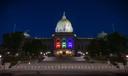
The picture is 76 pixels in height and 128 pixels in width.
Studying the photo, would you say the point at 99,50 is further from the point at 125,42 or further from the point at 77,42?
the point at 77,42

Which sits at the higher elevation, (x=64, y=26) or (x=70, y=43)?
(x=64, y=26)

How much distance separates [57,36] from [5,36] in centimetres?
7067

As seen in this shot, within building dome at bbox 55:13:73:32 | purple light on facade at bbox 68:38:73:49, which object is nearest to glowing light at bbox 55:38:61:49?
purple light on facade at bbox 68:38:73:49

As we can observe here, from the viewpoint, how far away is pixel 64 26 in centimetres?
14562

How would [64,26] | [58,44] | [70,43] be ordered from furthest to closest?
[64,26], [58,44], [70,43]

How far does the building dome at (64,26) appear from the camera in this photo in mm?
145825

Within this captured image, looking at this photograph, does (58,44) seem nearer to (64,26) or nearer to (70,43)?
(70,43)

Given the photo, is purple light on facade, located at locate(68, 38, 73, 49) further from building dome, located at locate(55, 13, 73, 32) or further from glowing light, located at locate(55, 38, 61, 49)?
building dome, located at locate(55, 13, 73, 32)

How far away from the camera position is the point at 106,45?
2756 inches

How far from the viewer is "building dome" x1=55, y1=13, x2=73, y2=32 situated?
145825 mm

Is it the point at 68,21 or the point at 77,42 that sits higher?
the point at 68,21

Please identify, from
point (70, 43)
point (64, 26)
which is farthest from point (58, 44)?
point (64, 26)

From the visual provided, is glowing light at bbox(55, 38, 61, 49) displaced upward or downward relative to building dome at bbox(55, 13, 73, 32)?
downward

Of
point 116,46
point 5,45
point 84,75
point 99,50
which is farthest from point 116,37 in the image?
point 84,75
